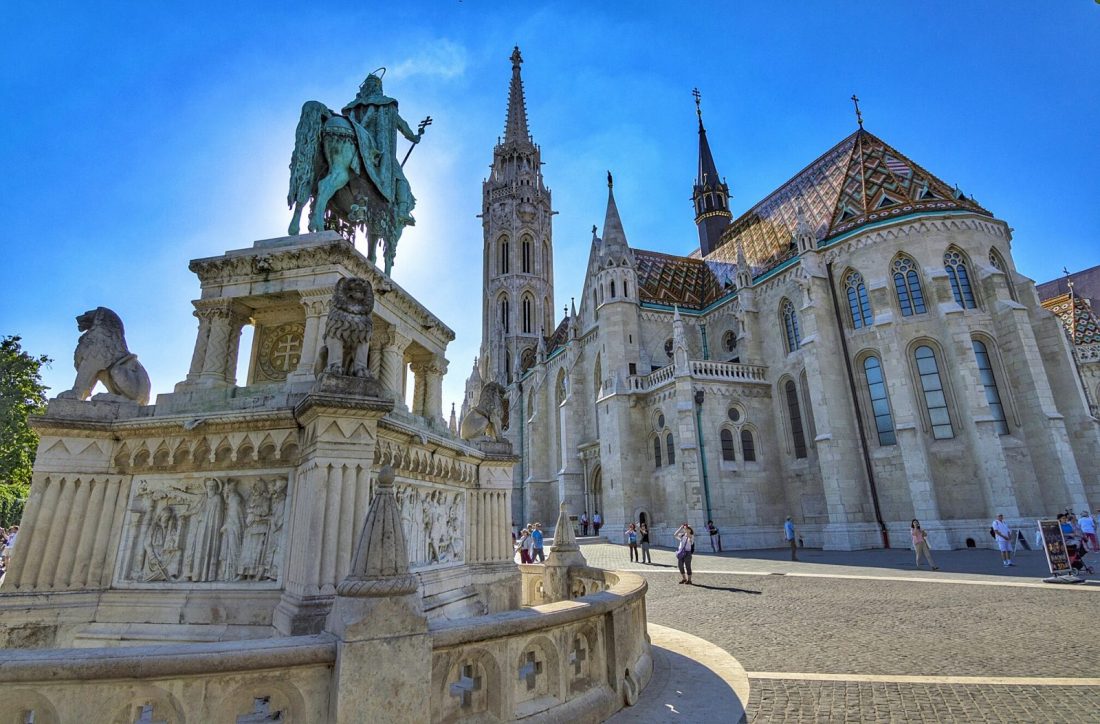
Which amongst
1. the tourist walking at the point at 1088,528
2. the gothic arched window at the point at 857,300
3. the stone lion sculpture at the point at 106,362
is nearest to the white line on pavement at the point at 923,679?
the stone lion sculpture at the point at 106,362

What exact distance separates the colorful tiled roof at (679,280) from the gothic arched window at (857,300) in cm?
779

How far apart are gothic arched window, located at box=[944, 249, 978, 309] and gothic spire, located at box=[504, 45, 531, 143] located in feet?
152

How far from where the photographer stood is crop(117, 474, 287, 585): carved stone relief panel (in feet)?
15.6

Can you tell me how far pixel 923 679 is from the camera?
16.8 feet

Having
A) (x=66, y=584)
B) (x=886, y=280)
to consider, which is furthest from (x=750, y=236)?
(x=66, y=584)

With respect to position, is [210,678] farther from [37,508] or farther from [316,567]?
[37,508]

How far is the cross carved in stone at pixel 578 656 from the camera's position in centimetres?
383

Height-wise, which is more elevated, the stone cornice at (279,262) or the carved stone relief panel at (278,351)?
the stone cornice at (279,262)

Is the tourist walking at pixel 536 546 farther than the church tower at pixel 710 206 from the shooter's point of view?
No

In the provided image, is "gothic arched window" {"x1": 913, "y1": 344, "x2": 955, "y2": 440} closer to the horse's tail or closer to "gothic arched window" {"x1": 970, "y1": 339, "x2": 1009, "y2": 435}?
"gothic arched window" {"x1": 970, "y1": 339, "x2": 1009, "y2": 435}

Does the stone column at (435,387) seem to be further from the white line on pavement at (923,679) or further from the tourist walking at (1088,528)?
the tourist walking at (1088,528)

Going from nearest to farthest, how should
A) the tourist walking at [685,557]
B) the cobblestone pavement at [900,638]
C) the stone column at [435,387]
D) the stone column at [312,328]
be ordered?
the cobblestone pavement at [900,638] < the stone column at [312,328] < the stone column at [435,387] < the tourist walking at [685,557]

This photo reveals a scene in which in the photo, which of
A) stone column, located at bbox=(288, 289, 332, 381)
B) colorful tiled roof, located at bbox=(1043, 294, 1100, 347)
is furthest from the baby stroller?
colorful tiled roof, located at bbox=(1043, 294, 1100, 347)

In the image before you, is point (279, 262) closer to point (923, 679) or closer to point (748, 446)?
point (923, 679)
